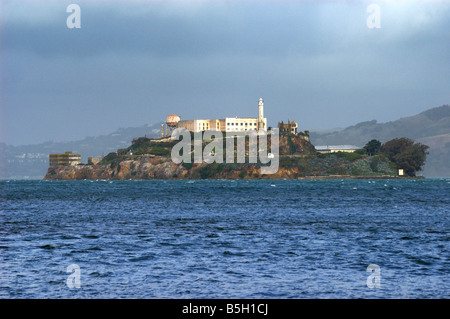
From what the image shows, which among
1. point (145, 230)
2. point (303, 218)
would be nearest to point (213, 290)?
point (145, 230)

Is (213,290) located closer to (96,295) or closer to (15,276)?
(96,295)

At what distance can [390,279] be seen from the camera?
28.8 metres

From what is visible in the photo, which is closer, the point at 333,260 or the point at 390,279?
the point at 390,279

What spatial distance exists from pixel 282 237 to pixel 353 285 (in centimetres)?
1895
